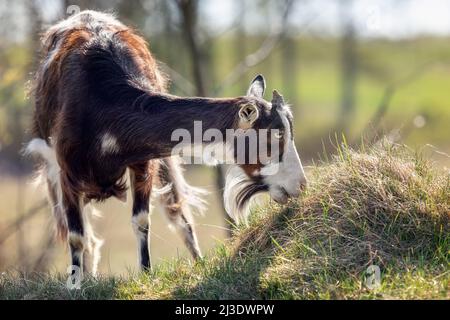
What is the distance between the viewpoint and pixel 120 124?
654 centimetres

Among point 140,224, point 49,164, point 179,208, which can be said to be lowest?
point 179,208

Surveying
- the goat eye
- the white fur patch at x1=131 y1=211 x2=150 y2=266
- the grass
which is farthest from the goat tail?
the goat eye

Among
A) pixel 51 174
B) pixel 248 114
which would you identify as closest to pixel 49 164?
pixel 51 174

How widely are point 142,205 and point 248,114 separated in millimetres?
1600

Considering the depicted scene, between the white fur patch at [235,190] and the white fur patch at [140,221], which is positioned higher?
the white fur patch at [235,190]

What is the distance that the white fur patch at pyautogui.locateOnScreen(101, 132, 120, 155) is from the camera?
21.6ft

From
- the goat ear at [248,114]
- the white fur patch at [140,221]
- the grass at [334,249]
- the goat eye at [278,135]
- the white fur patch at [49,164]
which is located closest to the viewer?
the grass at [334,249]

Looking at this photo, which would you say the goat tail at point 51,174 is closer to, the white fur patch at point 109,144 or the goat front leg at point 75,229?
the goat front leg at point 75,229

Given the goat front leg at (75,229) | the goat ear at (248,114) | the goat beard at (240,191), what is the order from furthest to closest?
1. the goat front leg at (75,229)
2. the goat beard at (240,191)
3. the goat ear at (248,114)

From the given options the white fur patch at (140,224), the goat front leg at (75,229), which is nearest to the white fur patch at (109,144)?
the goat front leg at (75,229)

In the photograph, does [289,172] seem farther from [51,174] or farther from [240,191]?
[51,174]

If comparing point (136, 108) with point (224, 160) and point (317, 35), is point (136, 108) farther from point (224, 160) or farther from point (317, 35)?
point (317, 35)

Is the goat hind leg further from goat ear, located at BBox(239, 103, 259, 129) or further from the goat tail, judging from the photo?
goat ear, located at BBox(239, 103, 259, 129)

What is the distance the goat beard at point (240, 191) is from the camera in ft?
21.1
